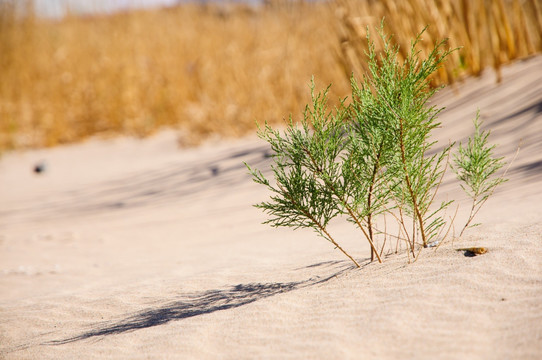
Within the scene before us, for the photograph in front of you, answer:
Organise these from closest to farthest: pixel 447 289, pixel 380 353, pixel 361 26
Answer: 1. pixel 380 353
2. pixel 447 289
3. pixel 361 26

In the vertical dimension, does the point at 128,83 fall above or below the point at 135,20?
below

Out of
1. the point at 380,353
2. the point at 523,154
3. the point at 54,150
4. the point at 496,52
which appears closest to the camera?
the point at 380,353

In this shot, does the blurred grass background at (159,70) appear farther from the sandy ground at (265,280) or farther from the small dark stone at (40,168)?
the sandy ground at (265,280)

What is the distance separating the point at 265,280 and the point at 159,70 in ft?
26.0

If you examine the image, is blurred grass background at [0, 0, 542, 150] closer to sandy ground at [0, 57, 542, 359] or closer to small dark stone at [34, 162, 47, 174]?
small dark stone at [34, 162, 47, 174]

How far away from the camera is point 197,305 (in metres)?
2.18

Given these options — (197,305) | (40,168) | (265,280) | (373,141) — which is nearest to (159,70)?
(40,168)

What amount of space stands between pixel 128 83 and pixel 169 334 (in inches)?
311

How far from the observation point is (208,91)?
852 centimetres

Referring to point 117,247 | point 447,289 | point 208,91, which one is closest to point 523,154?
point 447,289

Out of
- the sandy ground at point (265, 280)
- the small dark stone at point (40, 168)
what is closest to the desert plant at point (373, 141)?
the sandy ground at point (265, 280)

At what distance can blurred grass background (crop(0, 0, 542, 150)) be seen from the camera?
7.30 meters

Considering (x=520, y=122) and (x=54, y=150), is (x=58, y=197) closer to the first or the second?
(x=54, y=150)

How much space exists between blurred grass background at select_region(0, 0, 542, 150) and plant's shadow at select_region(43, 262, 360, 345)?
126 inches
